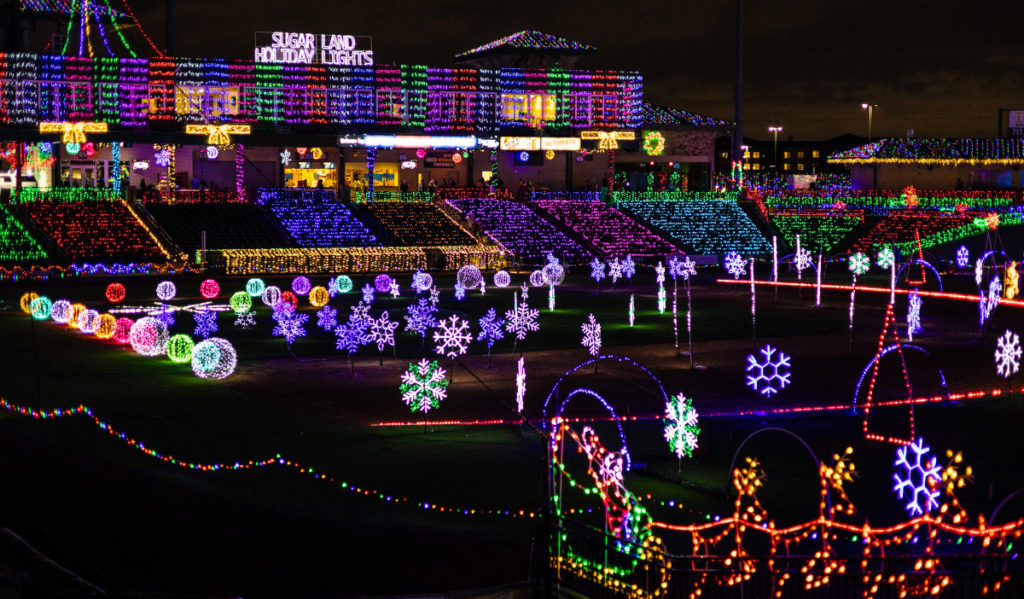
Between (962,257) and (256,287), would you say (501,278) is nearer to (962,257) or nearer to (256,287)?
(256,287)

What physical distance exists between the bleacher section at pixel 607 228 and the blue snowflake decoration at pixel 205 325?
1314 inches

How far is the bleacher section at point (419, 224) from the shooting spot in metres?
67.8

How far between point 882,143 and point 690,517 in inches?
3264

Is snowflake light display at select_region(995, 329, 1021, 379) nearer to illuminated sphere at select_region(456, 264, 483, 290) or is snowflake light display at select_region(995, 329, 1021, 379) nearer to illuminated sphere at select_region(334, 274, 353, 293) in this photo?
illuminated sphere at select_region(456, 264, 483, 290)

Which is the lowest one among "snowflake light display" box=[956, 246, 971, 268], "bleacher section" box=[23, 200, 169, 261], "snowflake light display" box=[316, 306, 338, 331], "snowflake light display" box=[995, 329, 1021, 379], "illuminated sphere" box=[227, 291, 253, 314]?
"snowflake light display" box=[995, 329, 1021, 379]

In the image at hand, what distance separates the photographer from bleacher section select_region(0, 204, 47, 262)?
5856 centimetres

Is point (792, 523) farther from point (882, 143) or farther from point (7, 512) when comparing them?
point (882, 143)

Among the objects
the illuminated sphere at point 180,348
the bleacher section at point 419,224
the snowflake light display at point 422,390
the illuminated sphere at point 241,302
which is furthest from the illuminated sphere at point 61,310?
the bleacher section at point 419,224

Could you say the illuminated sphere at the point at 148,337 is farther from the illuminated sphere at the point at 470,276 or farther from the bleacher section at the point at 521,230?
the bleacher section at the point at 521,230

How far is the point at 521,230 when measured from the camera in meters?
70.5

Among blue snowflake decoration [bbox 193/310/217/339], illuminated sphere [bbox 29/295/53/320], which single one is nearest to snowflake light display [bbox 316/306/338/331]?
blue snowflake decoration [bbox 193/310/217/339]

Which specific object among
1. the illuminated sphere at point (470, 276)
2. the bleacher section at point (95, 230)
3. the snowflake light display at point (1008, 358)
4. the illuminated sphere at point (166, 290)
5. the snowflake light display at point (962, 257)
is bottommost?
the snowflake light display at point (1008, 358)

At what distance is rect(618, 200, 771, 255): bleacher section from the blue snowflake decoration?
38348 millimetres

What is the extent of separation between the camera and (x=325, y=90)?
7306cm
